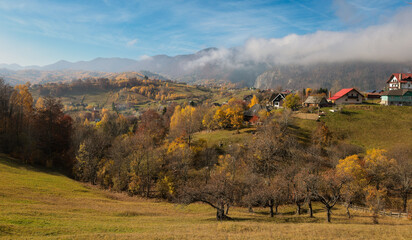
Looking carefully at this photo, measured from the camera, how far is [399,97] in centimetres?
8188

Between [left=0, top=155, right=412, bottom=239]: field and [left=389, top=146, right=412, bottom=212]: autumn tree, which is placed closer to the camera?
[left=0, top=155, right=412, bottom=239]: field

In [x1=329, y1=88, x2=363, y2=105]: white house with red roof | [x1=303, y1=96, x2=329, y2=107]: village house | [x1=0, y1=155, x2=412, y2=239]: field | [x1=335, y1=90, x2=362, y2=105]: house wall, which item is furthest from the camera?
[x1=303, y1=96, x2=329, y2=107]: village house

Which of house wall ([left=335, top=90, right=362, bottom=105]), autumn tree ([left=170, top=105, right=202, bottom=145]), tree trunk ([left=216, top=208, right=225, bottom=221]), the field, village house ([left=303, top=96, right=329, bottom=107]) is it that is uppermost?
house wall ([left=335, top=90, right=362, bottom=105])

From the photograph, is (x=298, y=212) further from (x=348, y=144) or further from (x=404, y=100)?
(x=404, y=100)

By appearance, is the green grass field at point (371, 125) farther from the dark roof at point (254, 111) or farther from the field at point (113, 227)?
the field at point (113, 227)

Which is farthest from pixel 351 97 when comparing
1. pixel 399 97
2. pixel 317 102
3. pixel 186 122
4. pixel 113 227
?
pixel 113 227

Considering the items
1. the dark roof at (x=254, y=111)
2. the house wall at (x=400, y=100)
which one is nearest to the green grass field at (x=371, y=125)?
the house wall at (x=400, y=100)

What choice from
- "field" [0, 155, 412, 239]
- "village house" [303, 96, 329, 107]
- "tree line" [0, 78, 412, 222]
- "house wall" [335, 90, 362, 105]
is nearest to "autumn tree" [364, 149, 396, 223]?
"tree line" [0, 78, 412, 222]

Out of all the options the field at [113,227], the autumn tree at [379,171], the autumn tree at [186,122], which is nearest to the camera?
the field at [113,227]

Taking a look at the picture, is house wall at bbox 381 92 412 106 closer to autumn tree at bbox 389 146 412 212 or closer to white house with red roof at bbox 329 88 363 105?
white house with red roof at bbox 329 88 363 105

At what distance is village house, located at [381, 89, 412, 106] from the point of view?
80688 mm

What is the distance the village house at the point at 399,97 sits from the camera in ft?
265

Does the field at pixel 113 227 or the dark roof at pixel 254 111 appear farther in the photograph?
the dark roof at pixel 254 111

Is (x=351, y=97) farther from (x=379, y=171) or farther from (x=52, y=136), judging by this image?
(x=52, y=136)
